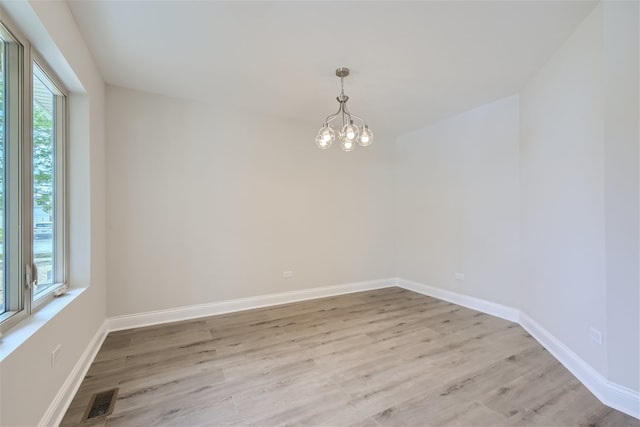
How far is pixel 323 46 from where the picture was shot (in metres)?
2.43

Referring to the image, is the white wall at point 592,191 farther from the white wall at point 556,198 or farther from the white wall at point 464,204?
the white wall at point 464,204

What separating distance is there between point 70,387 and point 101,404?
10.9 inches

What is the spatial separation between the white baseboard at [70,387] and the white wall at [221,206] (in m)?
0.68

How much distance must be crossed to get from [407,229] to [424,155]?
4.31 ft

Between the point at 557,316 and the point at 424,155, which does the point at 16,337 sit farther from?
the point at 424,155

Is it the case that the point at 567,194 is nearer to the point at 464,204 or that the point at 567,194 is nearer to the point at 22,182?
the point at 464,204

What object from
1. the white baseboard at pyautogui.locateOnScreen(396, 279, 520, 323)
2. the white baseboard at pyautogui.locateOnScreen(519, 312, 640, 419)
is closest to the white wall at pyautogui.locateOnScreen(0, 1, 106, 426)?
the white baseboard at pyautogui.locateOnScreen(519, 312, 640, 419)

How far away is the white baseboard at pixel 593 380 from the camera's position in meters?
1.87

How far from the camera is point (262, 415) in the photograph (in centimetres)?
187

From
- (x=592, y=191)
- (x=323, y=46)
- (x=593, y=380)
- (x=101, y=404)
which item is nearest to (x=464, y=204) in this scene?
(x=592, y=191)

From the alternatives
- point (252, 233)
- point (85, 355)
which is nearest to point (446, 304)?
point (252, 233)

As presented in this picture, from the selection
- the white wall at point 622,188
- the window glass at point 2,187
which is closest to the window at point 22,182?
the window glass at point 2,187

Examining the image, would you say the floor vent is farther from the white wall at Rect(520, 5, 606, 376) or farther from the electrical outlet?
the white wall at Rect(520, 5, 606, 376)

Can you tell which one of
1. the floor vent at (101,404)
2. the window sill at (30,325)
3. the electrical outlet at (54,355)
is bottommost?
the floor vent at (101,404)
